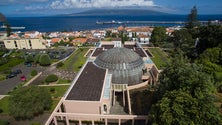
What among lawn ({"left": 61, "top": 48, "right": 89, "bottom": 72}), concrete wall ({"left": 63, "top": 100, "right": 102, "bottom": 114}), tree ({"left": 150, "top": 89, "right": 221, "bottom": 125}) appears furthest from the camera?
lawn ({"left": 61, "top": 48, "right": 89, "bottom": 72})

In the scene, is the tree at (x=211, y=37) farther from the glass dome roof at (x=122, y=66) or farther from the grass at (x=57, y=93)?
the grass at (x=57, y=93)

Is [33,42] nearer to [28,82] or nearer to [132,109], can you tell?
[28,82]

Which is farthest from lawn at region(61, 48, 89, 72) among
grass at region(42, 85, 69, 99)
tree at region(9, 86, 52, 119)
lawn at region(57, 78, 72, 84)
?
tree at region(9, 86, 52, 119)

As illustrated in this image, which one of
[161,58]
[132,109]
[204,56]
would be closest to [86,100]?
[132,109]

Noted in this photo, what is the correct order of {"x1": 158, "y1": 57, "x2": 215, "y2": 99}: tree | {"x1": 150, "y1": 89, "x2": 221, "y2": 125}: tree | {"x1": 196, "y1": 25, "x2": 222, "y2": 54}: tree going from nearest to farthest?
{"x1": 150, "y1": 89, "x2": 221, "y2": 125}: tree
{"x1": 158, "y1": 57, "x2": 215, "y2": 99}: tree
{"x1": 196, "y1": 25, "x2": 222, "y2": 54}: tree

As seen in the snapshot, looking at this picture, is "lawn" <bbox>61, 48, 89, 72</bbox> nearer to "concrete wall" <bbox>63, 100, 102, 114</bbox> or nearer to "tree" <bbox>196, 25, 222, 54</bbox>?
"concrete wall" <bbox>63, 100, 102, 114</bbox>

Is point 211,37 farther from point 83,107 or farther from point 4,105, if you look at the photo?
point 4,105

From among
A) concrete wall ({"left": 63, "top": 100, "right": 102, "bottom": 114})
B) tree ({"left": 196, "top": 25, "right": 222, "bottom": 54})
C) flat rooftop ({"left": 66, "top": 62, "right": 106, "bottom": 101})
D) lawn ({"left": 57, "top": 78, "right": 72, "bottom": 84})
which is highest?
tree ({"left": 196, "top": 25, "right": 222, "bottom": 54})
